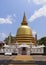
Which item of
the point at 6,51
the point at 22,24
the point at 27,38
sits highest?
the point at 22,24

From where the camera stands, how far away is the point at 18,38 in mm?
65625

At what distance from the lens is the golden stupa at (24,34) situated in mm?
63763

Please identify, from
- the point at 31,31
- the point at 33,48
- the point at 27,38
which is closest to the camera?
the point at 33,48

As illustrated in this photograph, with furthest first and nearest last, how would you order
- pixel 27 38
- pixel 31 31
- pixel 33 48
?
pixel 31 31, pixel 27 38, pixel 33 48

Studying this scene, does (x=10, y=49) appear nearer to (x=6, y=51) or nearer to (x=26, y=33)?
(x=6, y=51)

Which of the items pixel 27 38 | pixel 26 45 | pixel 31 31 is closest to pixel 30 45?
pixel 26 45

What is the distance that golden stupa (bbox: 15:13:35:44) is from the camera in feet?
209

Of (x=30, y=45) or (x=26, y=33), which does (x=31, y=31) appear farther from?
(x=30, y=45)

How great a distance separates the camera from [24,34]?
219ft

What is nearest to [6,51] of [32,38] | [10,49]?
[10,49]

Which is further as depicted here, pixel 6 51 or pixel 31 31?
pixel 31 31

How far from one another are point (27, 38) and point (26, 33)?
3003mm

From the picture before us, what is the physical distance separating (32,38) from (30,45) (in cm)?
695

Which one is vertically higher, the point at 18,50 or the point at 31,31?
the point at 31,31
